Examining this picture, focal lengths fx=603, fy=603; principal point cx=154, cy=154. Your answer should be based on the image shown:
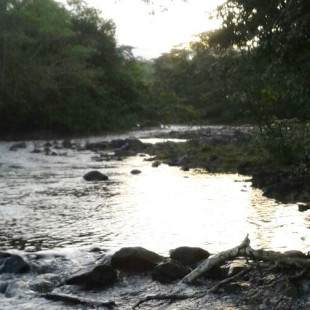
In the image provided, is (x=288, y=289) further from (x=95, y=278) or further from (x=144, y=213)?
(x=144, y=213)

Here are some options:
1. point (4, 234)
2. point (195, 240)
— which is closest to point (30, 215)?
point (4, 234)

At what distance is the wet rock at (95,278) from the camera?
23.0 feet

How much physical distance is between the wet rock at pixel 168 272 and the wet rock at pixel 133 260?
0.35 meters

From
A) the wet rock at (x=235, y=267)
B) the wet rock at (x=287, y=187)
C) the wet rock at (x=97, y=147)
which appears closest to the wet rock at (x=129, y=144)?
the wet rock at (x=97, y=147)

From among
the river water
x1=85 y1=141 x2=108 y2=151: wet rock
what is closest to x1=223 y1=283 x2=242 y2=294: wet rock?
the river water

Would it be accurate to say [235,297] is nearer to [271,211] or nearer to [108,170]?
[271,211]

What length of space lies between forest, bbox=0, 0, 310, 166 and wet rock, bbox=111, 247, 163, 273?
3.24 metres

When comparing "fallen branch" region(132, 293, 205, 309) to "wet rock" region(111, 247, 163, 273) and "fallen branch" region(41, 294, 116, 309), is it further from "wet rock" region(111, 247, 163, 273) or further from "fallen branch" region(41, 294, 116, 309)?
"wet rock" region(111, 247, 163, 273)

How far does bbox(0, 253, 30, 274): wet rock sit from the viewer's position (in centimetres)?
766

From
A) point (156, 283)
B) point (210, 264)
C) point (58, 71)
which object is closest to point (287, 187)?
point (210, 264)

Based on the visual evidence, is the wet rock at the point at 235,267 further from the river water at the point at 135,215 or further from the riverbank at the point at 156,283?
the river water at the point at 135,215

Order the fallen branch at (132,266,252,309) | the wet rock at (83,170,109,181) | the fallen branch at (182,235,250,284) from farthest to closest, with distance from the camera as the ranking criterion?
the wet rock at (83,170,109,181) < the fallen branch at (182,235,250,284) < the fallen branch at (132,266,252,309)

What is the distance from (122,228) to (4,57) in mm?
28320

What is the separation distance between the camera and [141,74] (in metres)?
59.8
